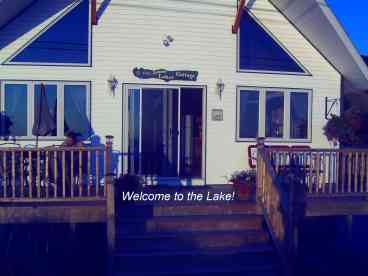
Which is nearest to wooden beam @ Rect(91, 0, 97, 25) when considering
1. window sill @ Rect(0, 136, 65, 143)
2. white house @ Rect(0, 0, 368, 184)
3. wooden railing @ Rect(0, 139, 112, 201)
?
white house @ Rect(0, 0, 368, 184)

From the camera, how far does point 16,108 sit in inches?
355

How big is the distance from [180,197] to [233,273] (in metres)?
2.17

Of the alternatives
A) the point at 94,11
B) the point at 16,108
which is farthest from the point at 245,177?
the point at 16,108

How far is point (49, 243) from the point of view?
323 inches

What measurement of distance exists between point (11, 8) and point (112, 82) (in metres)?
2.37

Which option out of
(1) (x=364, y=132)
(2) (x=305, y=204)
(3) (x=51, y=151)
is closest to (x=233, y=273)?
(2) (x=305, y=204)

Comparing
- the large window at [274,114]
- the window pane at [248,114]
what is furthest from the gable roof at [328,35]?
the window pane at [248,114]

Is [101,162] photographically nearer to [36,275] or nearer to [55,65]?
Result: [55,65]

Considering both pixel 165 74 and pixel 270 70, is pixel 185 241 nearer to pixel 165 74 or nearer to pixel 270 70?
pixel 165 74

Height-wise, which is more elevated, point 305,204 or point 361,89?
point 361,89

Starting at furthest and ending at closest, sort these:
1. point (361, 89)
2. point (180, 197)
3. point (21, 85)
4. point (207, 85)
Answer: point (361, 89), point (207, 85), point (21, 85), point (180, 197)

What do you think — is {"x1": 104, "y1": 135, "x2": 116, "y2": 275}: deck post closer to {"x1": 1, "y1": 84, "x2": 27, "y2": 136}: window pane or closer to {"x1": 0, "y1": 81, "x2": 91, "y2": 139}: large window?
{"x1": 0, "y1": 81, "x2": 91, "y2": 139}: large window

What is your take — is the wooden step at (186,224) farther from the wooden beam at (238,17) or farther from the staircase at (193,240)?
the wooden beam at (238,17)

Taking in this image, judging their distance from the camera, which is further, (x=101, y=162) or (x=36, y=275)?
(x=101, y=162)
